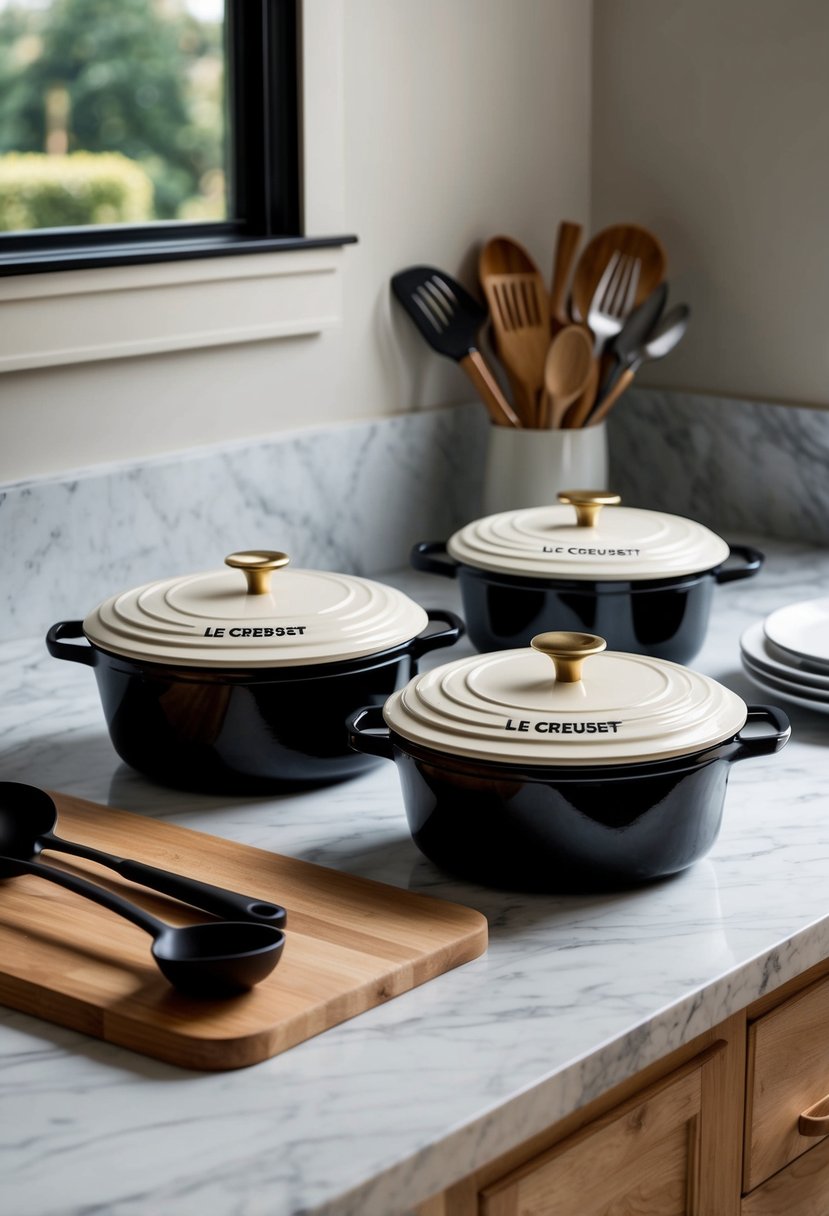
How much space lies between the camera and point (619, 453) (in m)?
2.02

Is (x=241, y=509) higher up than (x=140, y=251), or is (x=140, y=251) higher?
(x=140, y=251)

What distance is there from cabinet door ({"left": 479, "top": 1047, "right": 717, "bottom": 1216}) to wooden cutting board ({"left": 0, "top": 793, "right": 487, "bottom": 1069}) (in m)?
0.12

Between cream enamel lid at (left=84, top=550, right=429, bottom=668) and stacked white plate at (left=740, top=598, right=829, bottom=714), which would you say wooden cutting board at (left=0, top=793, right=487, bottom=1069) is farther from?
stacked white plate at (left=740, top=598, right=829, bottom=714)

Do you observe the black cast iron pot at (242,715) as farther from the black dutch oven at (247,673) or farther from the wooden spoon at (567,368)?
the wooden spoon at (567,368)

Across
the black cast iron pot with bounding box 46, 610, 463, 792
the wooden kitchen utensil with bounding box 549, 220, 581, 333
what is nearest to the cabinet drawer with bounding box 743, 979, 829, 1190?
the black cast iron pot with bounding box 46, 610, 463, 792

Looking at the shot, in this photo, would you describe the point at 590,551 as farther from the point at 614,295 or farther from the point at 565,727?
the point at 614,295

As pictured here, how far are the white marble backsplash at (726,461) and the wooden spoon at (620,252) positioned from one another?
0.53 feet

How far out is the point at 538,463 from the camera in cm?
173

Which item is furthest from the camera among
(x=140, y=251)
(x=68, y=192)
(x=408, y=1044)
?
(x=68, y=192)

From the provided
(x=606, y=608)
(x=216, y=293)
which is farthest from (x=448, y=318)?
(x=606, y=608)

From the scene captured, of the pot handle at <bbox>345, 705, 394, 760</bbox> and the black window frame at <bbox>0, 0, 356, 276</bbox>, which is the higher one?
the black window frame at <bbox>0, 0, 356, 276</bbox>

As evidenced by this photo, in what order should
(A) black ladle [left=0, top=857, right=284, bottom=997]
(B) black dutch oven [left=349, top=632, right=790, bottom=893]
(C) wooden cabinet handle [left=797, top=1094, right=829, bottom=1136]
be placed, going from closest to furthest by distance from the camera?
(A) black ladle [left=0, top=857, right=284, bottom=997] < (B) black dutch oven [left=349, top=632, right=790, bottom=893] < (C) wooden cabinet handle [left=797, top=1094, right=829, bottom=1136]

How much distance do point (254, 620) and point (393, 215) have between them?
0.81 m

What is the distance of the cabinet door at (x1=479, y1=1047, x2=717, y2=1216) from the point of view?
82cm
